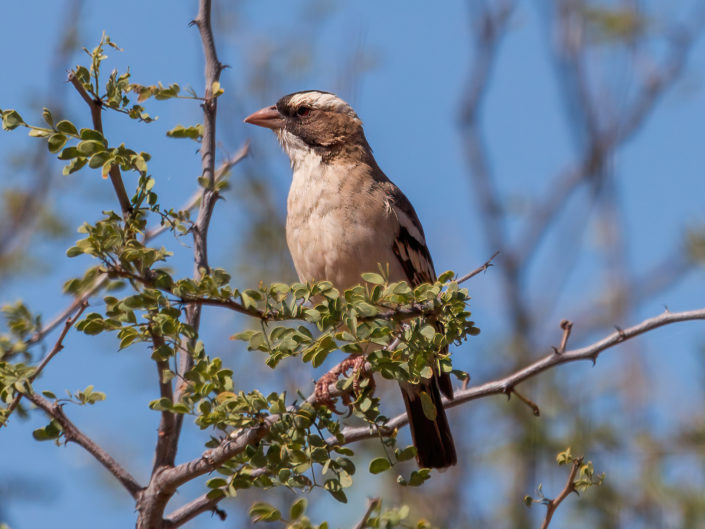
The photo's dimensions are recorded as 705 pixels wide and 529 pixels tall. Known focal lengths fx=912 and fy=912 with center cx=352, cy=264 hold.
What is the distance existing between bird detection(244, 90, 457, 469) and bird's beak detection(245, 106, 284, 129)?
247 mm

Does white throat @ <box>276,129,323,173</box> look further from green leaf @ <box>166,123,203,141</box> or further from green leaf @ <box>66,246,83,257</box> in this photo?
green leaf @ <box>66,246,83,257</box>

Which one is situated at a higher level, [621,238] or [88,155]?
[621,238]

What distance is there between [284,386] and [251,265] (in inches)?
100

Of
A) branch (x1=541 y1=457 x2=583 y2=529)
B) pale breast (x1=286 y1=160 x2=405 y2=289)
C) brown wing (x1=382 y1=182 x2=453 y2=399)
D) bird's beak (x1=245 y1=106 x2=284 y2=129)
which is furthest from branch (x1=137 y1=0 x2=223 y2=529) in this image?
bird's beak (x1=245 y1=106 x2=284 y2=129)

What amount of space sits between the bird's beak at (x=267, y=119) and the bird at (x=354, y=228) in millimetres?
247

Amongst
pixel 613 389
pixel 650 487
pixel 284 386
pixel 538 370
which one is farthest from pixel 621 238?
pixel 538 370

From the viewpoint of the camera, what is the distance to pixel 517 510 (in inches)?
262

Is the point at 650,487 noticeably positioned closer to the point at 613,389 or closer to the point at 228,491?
the point at 613,389

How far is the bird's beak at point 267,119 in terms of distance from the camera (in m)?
5.73

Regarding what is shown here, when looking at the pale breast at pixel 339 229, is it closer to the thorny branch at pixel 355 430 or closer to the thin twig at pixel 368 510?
the thorny branch at pixel 355 430

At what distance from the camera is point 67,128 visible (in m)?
2.96

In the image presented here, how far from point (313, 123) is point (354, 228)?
3.80ft

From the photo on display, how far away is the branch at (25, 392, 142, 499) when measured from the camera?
3129 mm

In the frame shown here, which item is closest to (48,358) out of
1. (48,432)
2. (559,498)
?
(48,432)
